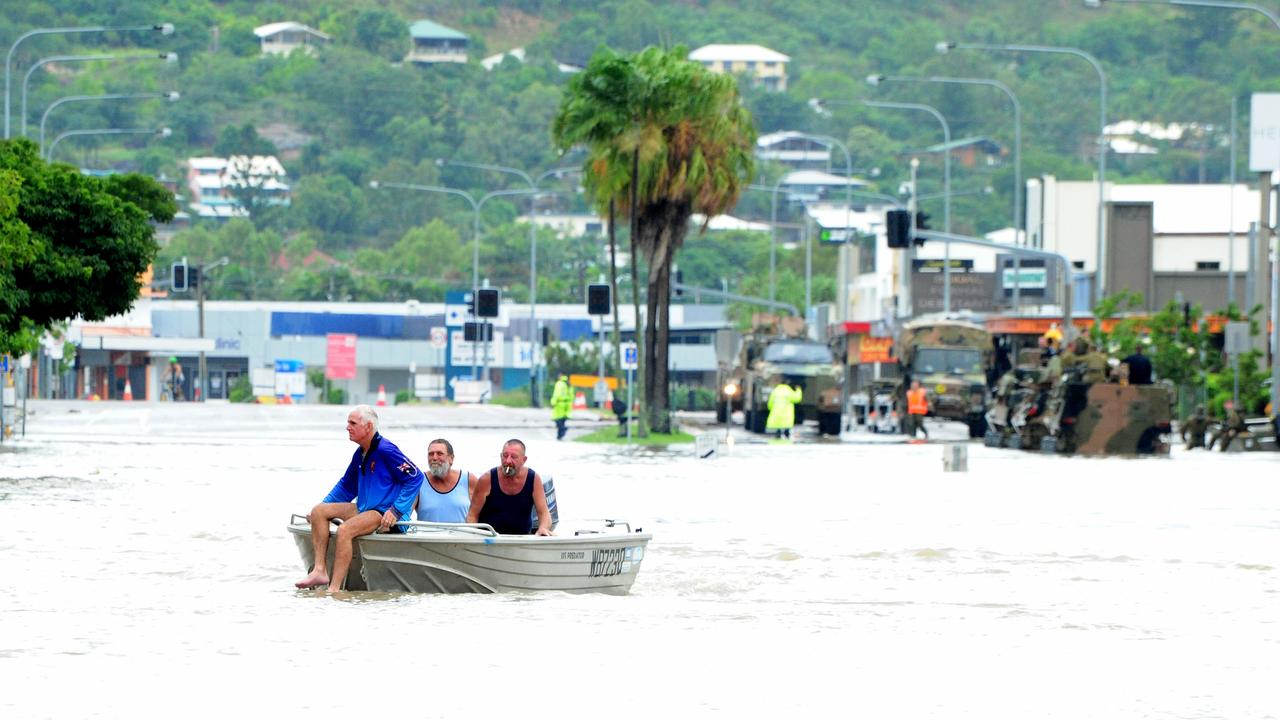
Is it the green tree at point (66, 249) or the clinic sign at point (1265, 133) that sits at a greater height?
the clinic sign at point (1265, 133)

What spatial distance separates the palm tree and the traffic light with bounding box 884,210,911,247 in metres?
3.78

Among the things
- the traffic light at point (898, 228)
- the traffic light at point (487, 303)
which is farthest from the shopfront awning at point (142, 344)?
the traffic light at point (898, 228)

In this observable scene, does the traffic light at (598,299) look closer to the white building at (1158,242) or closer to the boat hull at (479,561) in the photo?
the white building at (1158,242)

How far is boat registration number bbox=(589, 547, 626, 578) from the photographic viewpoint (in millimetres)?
18250

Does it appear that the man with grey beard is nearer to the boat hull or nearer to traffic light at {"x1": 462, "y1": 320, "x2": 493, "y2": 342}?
the boat hull

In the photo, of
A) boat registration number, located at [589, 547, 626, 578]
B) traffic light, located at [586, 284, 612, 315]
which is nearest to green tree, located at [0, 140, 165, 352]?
traffic light, located at [586, 284, 612, 315]

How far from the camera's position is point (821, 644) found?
16.2 m

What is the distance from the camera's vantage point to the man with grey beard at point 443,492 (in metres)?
18.6

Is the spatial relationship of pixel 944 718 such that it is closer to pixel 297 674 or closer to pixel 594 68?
pixel 297 674

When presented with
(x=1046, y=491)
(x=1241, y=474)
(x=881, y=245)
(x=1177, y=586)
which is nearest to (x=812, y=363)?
(x=1241, y=474)

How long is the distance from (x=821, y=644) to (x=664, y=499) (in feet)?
48.3

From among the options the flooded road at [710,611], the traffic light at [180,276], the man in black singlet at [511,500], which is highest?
the traffic light at [180,276]

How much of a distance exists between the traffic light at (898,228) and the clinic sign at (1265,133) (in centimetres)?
830

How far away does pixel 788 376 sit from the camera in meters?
57.9
